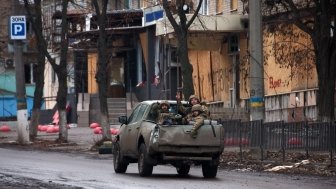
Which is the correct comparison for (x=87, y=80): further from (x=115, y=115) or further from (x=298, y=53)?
(x=298, y=53)

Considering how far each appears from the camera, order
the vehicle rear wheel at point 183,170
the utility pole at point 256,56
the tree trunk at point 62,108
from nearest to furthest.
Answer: the vehicle rear wheel at point 183,170 → the utility pole at point 256,56 → the tree trunk at point 62,108

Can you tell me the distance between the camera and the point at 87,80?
59.5 metres

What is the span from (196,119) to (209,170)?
128 centimetres

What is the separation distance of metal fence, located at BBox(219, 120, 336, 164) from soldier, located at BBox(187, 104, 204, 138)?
472 cm

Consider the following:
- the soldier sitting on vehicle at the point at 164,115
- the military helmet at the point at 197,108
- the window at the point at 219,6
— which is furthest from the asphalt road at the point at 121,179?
the window at the point at 219,6

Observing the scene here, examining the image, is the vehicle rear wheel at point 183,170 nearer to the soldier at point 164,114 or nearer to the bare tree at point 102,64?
the soldier at point 164,114

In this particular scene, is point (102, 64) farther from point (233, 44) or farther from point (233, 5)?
Answer: point (233, 5)

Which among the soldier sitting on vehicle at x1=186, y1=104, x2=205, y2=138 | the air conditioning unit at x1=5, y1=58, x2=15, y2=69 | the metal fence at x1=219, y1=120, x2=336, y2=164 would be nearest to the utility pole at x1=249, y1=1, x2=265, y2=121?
the metal fence at x1=219, y1=120, x2=336, y2=164

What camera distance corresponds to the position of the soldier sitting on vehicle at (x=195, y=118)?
19.2m

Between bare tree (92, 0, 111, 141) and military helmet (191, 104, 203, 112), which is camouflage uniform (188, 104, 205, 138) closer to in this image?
military helmet (191, 104, 203, 112)

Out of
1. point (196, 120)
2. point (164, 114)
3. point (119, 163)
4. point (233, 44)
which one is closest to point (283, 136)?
point (119, 163)

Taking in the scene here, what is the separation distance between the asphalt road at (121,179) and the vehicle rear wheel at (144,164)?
16 centimetres

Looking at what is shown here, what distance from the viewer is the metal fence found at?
23.1 metres

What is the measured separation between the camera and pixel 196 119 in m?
19.4
